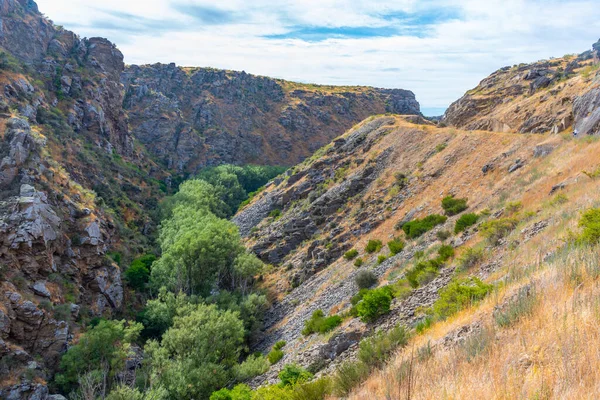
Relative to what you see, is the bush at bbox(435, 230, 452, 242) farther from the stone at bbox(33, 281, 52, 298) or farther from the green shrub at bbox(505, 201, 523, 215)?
the stone at bbox(33, 281, 52, 298)

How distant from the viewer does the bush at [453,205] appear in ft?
64.8

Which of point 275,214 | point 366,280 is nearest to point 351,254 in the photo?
point 366,280

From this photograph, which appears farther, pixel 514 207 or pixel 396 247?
pixel 396 247

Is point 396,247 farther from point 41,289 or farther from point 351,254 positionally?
point 41,289

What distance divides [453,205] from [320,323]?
1015 cm

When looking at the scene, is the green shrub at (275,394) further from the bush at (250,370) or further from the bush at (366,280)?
the bush at (366,280)

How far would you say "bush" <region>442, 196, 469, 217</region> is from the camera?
19.8 metres

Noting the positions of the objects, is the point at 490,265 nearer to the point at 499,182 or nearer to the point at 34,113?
the point at 499,182

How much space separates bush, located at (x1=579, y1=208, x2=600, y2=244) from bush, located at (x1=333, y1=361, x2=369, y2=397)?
18.2ft

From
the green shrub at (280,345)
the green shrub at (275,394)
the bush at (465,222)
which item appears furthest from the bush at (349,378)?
the green shrub at (280,345)

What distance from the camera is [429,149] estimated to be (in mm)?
30328

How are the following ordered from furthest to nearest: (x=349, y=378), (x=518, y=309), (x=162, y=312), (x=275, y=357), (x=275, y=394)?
1. (x=162, y=312)
2. (x=275, y=357)
3. (x=275, y=394)
4. (x=349, y=378)
5. (x=518, y=309)

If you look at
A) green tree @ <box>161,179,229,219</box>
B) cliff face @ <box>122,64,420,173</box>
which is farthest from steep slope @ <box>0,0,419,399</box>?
green tree @ <box>161,179,229,219</box>

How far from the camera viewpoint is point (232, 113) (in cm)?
9944
